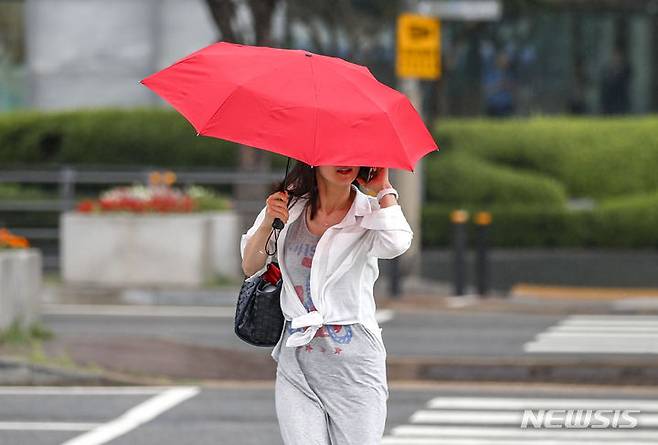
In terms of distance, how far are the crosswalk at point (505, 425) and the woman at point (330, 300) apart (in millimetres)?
3646

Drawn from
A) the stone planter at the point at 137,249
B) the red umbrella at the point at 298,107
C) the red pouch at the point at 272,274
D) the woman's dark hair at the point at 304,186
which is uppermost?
the red umbrella at the point at 298,107

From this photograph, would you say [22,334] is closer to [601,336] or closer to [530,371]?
[530,371]

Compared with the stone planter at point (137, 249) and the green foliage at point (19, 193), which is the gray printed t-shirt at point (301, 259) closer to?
the stone planter at point (137, 249)

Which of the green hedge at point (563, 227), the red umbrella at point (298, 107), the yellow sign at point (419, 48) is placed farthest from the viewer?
the green hedge at point (563, 227)

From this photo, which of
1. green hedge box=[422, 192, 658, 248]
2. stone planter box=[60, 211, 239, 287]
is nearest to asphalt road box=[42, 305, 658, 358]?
stone planter box=[60, 211, 239, 287]

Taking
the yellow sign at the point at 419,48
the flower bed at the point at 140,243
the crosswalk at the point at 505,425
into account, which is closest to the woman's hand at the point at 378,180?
the crosswalk at the point at 505,425

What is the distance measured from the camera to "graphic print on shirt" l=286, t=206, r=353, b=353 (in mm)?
5371

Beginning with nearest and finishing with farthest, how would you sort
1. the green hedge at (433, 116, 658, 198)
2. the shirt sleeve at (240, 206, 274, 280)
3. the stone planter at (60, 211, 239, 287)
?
the shirt sleeve at (240, 206, 274, 280) < the stone planter at (60, 211, 239, 287) < the green hedge at (433, 116, 658, 198)

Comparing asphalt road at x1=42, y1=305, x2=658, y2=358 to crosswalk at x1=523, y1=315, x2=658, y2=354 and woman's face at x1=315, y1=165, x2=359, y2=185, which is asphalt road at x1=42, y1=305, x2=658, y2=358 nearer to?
crosswalk at x1=523, y1=315, x2=658, y2=354

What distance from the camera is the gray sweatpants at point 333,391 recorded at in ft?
17.5

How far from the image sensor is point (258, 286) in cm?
552

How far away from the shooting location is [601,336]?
48.3 ft

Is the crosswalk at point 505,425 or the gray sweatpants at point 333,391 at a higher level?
the gray sweatpants at point 333,391

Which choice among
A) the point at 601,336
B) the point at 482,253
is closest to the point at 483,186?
the point at 482,253
